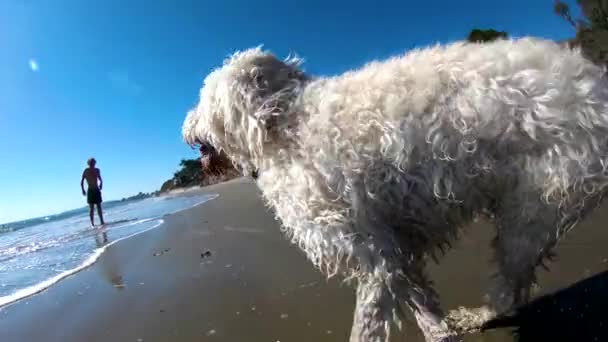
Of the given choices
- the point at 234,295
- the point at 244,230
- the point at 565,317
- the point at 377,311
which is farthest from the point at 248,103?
the point at 244,230

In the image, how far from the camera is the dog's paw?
9.31 feet

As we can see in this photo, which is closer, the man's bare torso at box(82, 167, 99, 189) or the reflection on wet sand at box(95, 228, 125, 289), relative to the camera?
the reflection on wet sand at box(95, 228, 125, 289)

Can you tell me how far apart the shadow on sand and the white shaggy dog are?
0.57ft

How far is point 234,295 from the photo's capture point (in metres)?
4.04

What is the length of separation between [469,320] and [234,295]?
2.18 meters

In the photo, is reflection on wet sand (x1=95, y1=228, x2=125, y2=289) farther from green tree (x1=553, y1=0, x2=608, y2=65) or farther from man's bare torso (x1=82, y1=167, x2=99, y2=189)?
green tree (x1=553, y1=0, x2=608, y2=65)

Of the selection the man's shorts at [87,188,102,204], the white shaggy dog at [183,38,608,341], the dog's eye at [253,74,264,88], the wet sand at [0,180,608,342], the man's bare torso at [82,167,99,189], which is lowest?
the wet sand at [0,180,608,342]

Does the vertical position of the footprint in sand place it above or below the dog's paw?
above

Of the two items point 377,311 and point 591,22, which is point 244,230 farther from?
point 591,22

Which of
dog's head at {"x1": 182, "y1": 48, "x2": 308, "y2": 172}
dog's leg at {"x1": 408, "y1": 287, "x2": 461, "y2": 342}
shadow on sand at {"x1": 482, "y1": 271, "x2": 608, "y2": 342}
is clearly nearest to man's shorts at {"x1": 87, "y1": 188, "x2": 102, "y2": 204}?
dog's head at {"x1": 182, "y1": 48, "x2": 308, "y2": 172}

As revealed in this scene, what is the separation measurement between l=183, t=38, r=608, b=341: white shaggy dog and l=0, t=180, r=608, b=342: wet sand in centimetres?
51

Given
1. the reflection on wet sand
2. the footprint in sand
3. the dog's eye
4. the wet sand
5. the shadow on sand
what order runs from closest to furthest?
1. the shadow on sand
2. the dog's eye
3. the wet sand
4. the reflection on wet sand
5. the footprint in sand

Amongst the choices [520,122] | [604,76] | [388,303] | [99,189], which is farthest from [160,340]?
[99,189]

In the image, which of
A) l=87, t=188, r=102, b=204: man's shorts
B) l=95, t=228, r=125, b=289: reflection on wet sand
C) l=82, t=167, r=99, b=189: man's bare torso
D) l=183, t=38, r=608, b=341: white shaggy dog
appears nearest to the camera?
l=183, t=38, r=608, b=341: white shaggy dog
